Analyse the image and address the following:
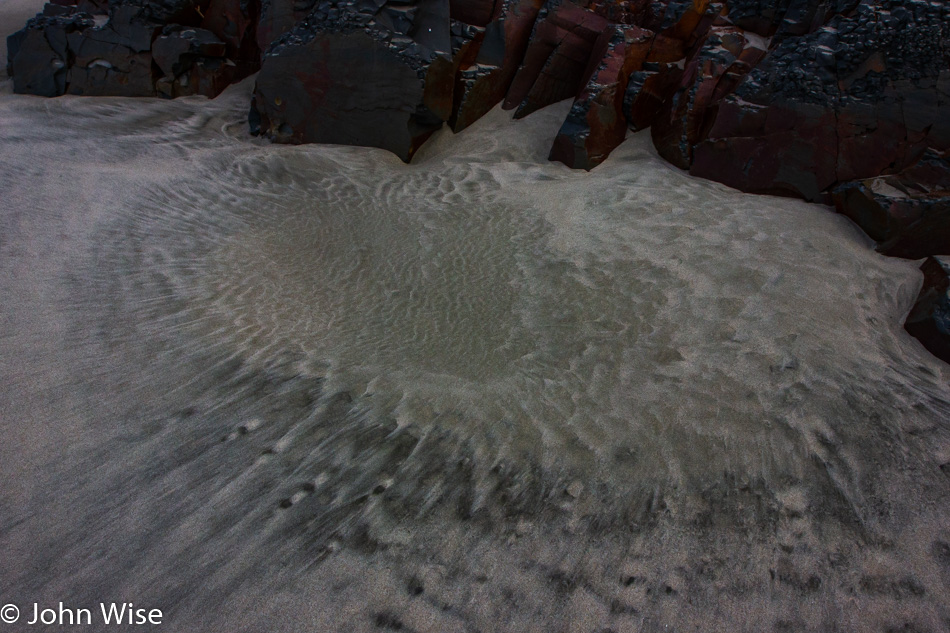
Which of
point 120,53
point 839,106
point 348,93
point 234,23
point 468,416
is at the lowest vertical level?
point 468,416

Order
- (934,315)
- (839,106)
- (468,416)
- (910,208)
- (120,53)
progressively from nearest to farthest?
1. (468,416)
2. (934,315)
3. (910,208)
4. (839,106)
5. (120,53)

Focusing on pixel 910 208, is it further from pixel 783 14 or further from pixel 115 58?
pixel 115 58

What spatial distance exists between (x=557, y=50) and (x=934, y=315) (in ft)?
12.7

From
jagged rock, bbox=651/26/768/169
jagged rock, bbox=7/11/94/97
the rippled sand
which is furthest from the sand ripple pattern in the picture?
jagged rock, bbox=7/11/94/97

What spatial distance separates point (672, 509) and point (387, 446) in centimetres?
106

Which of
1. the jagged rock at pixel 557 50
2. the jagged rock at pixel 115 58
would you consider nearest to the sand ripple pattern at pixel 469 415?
the jagged rock at pixel 557 50

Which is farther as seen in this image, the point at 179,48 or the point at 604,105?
the point at 179,48

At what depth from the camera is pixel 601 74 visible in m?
4.58

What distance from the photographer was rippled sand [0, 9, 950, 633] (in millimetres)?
1596

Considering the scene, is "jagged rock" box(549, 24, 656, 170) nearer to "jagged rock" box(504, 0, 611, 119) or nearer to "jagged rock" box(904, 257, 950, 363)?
"jagged rock" box(504, 0, 611, 119)

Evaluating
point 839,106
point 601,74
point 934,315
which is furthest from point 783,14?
point 934,315

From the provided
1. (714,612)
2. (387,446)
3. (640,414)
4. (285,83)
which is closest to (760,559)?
(714,612)

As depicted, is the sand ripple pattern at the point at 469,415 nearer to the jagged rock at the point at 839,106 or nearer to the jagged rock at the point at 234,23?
the jagged rock at the point at 839,106

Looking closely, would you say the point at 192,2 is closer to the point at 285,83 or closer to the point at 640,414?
the point at 285,83
